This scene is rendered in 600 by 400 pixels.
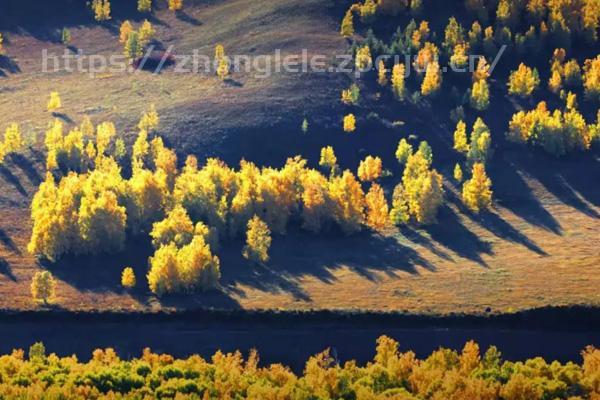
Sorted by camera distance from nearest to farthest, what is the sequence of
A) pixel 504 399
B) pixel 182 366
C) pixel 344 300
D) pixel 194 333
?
pixel 504 399, pixel 182 366, pixel 194 333, pixel 344 300

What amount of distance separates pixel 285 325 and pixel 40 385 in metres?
38.6

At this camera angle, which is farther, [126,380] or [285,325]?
[285,325]

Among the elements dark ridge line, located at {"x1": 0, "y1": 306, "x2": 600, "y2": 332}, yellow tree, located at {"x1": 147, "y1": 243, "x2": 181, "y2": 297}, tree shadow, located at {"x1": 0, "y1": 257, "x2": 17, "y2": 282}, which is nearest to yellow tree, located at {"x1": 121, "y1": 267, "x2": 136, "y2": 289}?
yellow tree, located at {"x1": 147, "y1": 243, "x2": 181, "y2": 297}

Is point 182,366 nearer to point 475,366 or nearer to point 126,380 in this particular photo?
point 126,380

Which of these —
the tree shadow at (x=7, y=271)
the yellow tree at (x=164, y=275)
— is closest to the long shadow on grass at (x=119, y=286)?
the yellow tree at (x=164, y=275)

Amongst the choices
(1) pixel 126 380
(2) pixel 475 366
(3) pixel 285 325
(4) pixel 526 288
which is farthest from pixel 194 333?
(4) pixel 526 288

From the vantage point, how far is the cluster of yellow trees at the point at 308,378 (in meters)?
139

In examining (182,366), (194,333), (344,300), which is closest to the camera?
(182,366)

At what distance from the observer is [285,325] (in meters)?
169

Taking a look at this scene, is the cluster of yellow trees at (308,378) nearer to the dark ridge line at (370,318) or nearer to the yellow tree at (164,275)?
the dark ridge line at (370,318)

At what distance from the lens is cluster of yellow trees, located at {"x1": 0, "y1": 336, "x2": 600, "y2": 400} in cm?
13888

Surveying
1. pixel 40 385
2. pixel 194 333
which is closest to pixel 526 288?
pixel 194 333

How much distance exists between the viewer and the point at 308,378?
145 m

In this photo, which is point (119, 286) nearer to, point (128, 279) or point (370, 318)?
point (128, 279)
